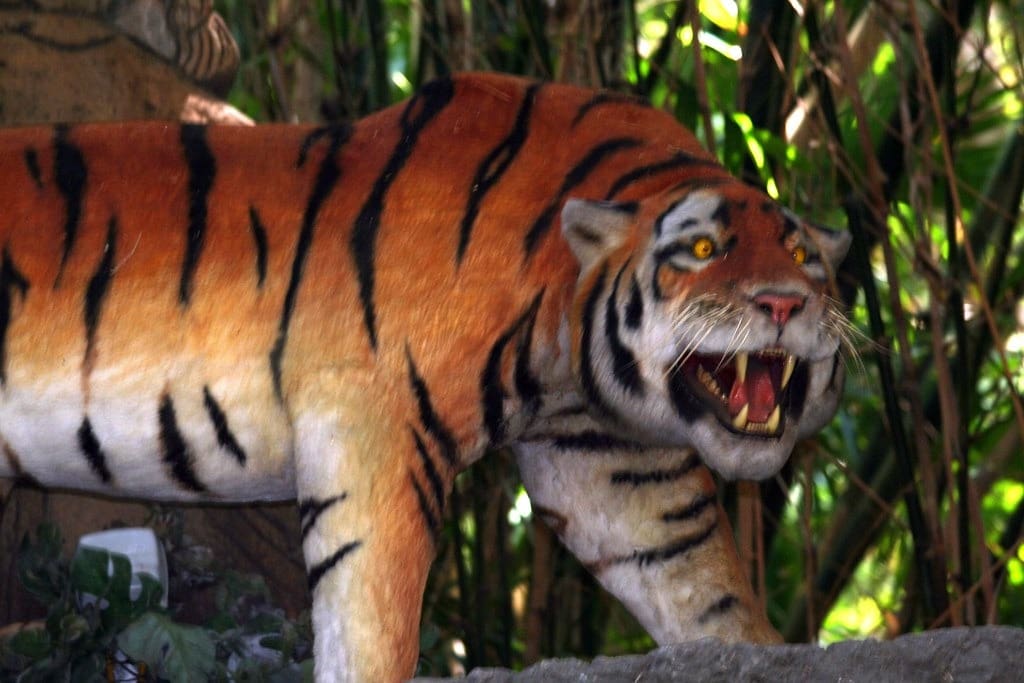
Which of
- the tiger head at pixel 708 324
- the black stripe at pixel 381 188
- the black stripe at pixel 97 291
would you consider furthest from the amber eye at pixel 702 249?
the black stripe at pixel 97 291

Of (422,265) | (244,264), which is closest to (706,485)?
(422,265)

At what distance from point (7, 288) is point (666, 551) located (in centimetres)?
88

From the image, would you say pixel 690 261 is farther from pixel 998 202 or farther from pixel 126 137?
pixel 998 202

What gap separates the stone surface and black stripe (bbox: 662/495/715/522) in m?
0.40

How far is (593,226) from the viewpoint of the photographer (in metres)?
1.86

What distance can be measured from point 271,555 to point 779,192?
1.04 meters

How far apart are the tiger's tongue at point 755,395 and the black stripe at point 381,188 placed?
417 mm

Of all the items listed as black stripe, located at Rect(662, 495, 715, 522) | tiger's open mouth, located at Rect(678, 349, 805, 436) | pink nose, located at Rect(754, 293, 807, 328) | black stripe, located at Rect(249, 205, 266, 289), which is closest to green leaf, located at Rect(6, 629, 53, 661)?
black stripe, located at Rect(249, 205, 266, 289)

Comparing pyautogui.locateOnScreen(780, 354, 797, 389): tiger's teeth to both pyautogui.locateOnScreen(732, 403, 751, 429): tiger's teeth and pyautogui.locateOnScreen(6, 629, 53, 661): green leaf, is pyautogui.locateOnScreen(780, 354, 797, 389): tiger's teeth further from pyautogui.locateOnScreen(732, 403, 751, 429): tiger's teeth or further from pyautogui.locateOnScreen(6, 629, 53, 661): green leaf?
pyautogui.locateOnScreen(6, 629, 53, 661): green leaf

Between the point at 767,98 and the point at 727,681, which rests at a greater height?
the point at 767,98

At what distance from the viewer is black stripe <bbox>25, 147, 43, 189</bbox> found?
2029 millimetres

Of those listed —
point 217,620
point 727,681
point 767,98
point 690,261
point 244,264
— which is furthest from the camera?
point 767,98

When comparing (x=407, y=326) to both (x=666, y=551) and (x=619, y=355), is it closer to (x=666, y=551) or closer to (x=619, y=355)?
(x=619, y=355)

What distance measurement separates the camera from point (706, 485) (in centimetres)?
213
